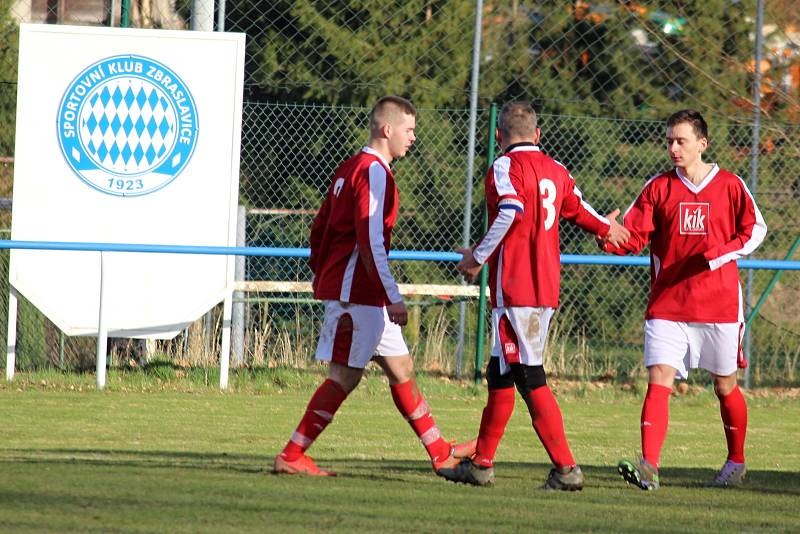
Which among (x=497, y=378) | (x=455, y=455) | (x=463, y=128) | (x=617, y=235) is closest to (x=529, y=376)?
(x=497, y=378)

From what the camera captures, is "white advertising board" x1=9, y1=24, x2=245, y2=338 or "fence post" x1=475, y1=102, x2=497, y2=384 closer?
"white advertising board" x1=9, y1=24, x2=245, y2=338

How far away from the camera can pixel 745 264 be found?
37.5 feet

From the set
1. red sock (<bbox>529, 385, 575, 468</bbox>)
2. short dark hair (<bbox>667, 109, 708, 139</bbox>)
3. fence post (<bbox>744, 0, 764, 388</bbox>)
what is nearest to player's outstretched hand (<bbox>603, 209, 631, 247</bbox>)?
short dark hair (<bbox>667, 109, 708, 139</bbox>)

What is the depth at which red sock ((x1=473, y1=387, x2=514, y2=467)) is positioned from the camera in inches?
260

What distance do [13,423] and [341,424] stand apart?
224cm

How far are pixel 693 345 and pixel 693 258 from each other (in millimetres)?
441

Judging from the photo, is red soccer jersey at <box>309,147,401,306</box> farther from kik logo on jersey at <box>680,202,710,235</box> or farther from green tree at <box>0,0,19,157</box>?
green tree at <box>0,0,19,157</box>

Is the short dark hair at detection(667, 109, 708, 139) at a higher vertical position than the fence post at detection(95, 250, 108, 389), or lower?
higher

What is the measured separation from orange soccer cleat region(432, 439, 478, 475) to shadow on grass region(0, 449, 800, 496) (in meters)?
0.14

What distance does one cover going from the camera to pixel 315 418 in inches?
262

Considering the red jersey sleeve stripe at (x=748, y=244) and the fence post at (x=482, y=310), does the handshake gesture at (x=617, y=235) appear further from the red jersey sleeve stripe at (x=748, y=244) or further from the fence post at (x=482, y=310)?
the fence post at (x=482, y=310)

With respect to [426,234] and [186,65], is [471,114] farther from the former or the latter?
[186,65]

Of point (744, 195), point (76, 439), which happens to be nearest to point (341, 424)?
point (76, 439)

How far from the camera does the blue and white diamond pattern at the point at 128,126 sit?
1193cm
